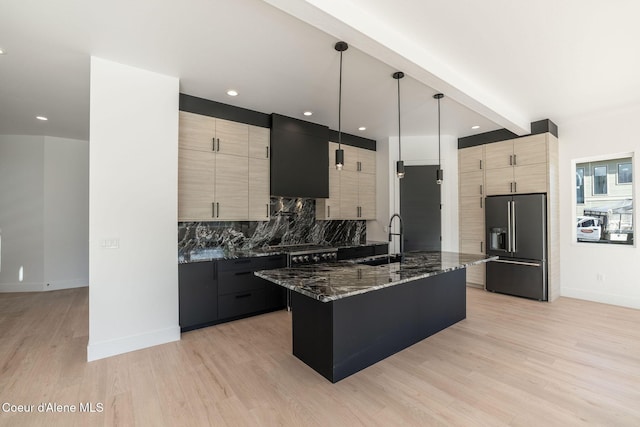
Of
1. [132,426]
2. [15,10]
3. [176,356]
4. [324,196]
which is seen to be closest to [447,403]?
[132,426]

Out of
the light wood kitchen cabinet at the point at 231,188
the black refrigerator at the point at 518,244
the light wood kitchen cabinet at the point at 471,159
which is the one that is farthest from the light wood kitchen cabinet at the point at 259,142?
the black refrigerator at the point at 518,244

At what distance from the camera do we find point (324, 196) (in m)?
4.68

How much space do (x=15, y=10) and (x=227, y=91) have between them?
1.74 metres

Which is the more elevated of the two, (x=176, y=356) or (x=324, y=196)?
(x=324, y=196)

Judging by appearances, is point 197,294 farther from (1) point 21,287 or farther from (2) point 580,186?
(2) point 580,186

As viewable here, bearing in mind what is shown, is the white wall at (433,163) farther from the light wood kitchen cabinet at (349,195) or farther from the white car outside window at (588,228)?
the white car outside window at (588,228)

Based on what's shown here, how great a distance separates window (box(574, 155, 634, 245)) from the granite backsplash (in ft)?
11.9

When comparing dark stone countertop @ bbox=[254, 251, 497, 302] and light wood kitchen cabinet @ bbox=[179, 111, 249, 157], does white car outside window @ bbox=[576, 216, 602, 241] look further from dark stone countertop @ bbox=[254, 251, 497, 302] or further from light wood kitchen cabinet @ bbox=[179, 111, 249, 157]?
light wood kitchen cabinet @ bbox=[179, 111, 249, 157]

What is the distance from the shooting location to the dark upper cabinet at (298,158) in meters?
4.20

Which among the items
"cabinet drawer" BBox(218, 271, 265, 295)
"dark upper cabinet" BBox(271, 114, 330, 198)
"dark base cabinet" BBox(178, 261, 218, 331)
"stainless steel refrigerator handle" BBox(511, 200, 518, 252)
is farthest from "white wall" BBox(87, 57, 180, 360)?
"stainless steel refrigerator handle" BBox(511, 200, 518, 252)

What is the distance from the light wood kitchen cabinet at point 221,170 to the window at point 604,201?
199 inches

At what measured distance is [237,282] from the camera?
11.6 feet

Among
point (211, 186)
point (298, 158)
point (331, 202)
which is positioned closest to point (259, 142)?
point (298, 158)

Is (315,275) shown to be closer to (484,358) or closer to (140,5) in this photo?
(484,358)
